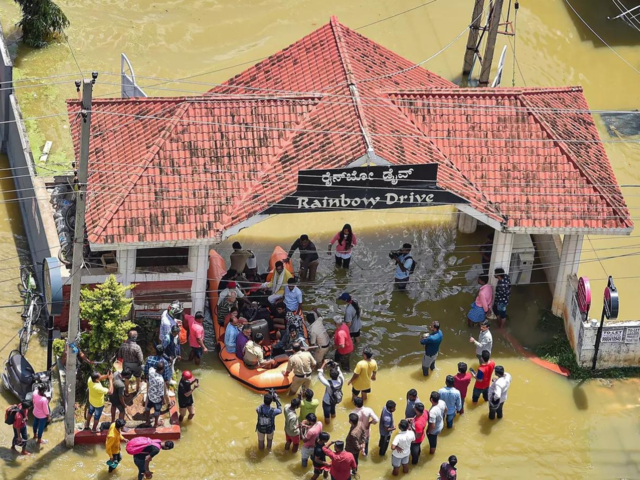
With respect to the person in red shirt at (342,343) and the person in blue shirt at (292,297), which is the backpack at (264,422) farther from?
the person in blue shirt at (292,297)

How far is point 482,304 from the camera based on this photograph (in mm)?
24203

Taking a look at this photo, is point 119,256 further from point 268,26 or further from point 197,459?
point 268,26

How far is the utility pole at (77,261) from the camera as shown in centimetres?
1828

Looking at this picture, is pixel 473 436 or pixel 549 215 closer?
pixel 473 436

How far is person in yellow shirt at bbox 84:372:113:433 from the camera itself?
67.4 ft

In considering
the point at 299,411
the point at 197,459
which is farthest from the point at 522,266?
the point at 197,459

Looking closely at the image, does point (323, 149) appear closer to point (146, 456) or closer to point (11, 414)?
point (146, 456)

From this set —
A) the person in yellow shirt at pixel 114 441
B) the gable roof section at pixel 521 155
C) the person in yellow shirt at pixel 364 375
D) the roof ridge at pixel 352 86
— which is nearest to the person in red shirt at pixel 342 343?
the person in yellow shirt at pixel 364 375

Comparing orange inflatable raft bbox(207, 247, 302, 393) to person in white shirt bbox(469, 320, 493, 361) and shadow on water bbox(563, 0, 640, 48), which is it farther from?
shadow on water bbox(563, 0, 640, 48)

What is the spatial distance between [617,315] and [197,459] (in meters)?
8.64

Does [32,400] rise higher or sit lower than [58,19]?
lower

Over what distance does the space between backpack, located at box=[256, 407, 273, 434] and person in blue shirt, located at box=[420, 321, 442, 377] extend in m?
3.60

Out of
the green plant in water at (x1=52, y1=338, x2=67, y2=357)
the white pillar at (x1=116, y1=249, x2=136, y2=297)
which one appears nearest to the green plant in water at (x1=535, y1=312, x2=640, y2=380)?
the white pillar at (x1=116, y1=249, x2=136, y2=297)

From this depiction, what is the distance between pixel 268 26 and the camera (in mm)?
33750
